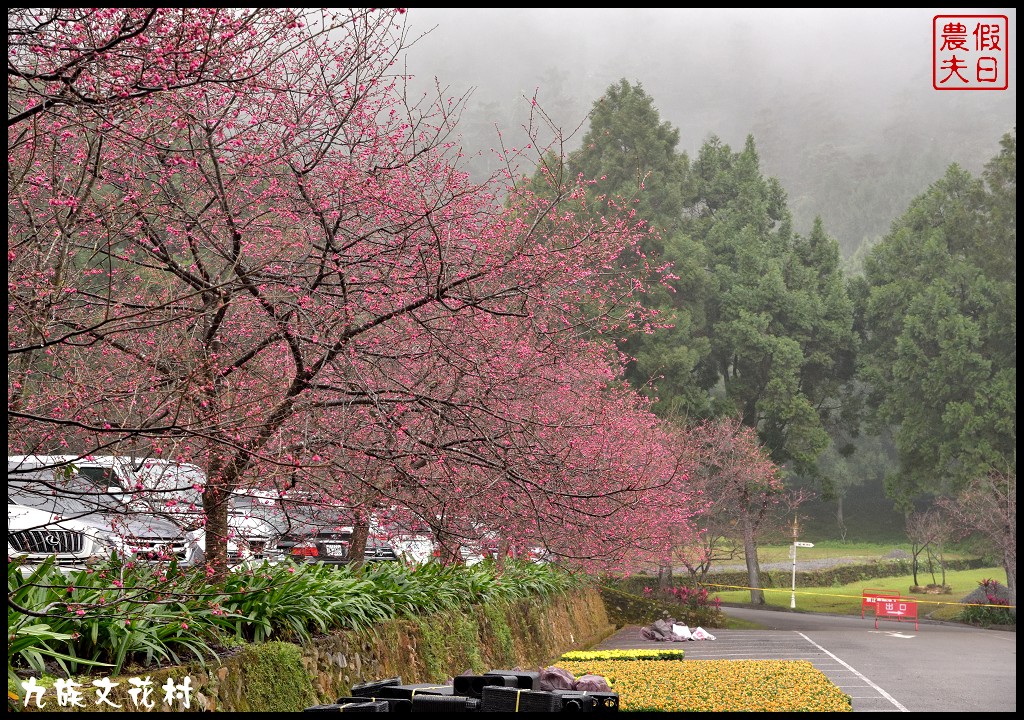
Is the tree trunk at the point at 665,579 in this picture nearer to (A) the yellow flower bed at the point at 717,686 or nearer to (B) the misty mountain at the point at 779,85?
(A) the yellow flower bed at the point at 717,686

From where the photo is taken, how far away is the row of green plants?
5.58 metres

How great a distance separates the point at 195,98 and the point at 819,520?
61.9 meters

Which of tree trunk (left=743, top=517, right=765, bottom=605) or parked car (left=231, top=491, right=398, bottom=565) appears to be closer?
parked car (left=231, top=491, right=398, bottom=565)

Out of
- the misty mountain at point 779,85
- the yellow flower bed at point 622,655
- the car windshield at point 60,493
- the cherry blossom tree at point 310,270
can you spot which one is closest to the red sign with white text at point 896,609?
the yellow flower bed at point 622,655

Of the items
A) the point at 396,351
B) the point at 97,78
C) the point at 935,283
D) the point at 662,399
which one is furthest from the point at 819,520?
the point at 97,78

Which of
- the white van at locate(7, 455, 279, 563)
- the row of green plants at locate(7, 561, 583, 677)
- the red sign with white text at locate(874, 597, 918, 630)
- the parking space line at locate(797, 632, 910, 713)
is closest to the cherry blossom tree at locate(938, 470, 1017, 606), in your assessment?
the red sign with white text at locate(874, 597, 918, 630)

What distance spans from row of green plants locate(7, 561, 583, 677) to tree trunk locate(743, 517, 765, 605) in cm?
2888

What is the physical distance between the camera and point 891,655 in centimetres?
2134

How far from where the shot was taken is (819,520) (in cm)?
6294

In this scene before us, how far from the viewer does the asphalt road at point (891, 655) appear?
14.8 m

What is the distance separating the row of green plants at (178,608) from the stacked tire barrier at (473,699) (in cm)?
107

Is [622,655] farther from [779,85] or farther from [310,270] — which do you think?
[779,85]

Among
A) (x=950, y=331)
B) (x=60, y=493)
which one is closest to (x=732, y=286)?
(x=950, y=331)

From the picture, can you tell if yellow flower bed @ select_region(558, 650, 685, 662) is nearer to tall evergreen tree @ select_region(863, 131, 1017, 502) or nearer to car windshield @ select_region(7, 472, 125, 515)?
car windshield @ select_region(7, 472, 125, 515)
